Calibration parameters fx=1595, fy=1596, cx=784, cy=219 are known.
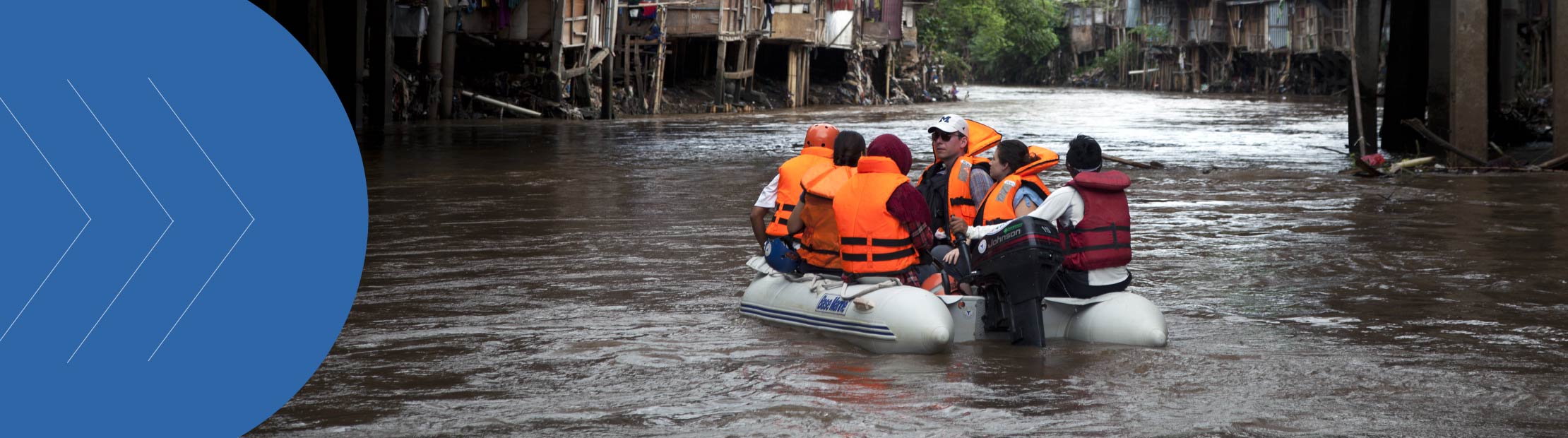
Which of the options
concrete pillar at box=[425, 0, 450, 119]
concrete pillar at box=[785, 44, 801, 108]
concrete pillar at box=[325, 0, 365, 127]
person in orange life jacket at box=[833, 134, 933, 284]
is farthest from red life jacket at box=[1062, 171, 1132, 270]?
concrete pillar at box=[785, 44, 801, 108]

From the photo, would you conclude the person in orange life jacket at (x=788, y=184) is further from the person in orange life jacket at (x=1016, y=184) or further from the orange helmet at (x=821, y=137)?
the person in orange life jacket at (x=1016, y=184)

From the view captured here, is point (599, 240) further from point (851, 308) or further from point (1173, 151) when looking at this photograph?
point (1173, 151)

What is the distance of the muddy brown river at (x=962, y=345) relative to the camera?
5.75m

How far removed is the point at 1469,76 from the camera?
50.5 ft

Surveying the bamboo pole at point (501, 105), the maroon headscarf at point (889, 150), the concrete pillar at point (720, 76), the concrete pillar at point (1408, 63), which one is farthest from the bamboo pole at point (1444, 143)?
the concrete pillar at point (720, 76)

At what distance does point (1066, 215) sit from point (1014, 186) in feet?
0.94

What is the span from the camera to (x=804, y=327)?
24.6 ft

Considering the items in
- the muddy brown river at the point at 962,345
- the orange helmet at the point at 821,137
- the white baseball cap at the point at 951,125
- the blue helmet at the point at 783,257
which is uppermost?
the white baseball cap at the point at 951,125

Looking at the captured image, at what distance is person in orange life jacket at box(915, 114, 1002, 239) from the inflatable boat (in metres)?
0.49

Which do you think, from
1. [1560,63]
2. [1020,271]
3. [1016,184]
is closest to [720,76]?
[1560,63]

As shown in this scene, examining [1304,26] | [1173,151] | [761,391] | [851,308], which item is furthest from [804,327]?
[1304,26]

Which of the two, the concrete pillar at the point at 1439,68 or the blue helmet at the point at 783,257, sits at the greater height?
the concrete pillar at the point at 1439,68

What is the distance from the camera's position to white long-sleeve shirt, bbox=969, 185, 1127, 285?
6984 millimetres

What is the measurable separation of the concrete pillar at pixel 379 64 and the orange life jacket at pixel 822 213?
1835 cm
